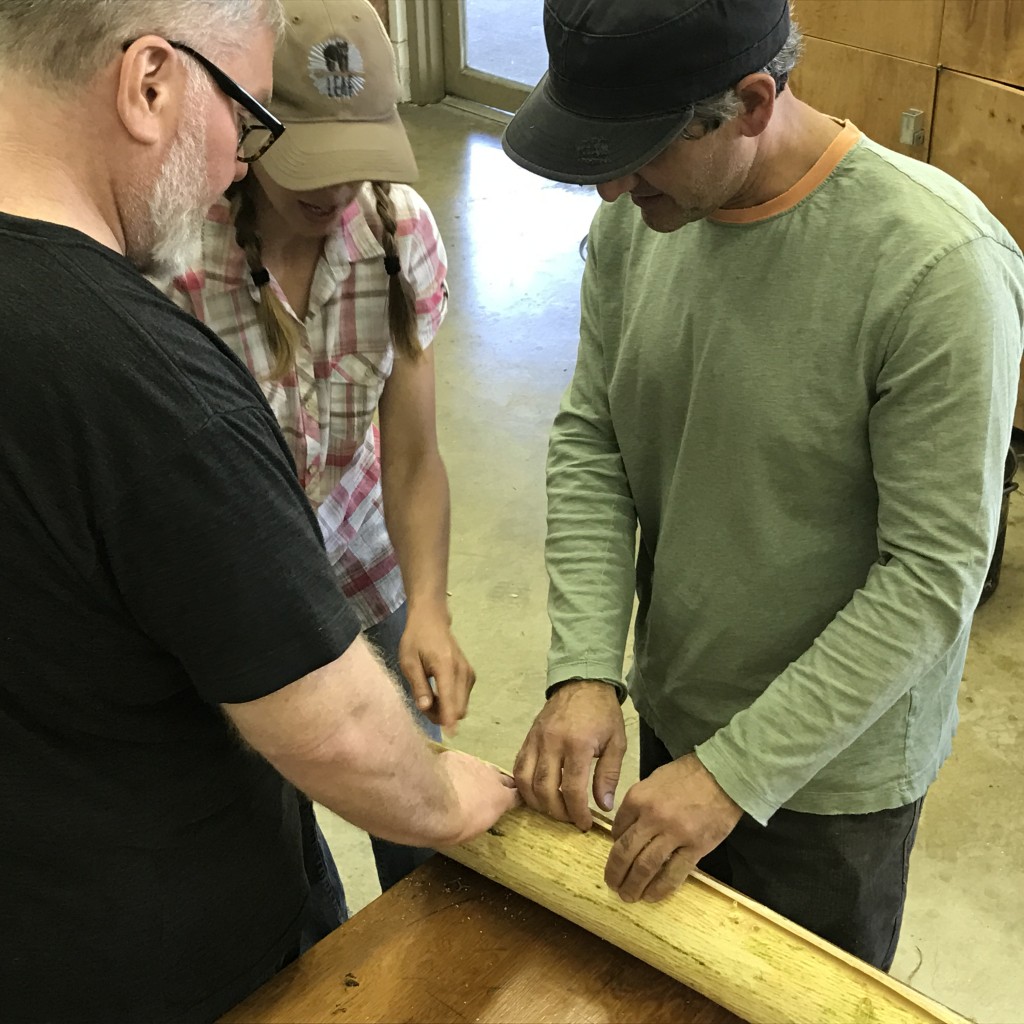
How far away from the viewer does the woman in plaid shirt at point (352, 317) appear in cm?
146

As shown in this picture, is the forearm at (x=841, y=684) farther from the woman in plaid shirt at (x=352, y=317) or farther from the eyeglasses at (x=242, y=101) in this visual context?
the eyeglasses at (x=242, y=101)

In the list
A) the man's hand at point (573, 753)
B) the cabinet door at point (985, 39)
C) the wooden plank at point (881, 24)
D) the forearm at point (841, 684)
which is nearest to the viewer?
the forearm at point (841, 684)

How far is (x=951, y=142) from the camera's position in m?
3.11

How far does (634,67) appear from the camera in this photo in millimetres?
1135

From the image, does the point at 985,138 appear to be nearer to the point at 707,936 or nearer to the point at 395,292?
the point at 395,292

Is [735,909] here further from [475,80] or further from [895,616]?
[475,80]

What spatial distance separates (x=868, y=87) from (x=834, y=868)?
Answer: 246cm

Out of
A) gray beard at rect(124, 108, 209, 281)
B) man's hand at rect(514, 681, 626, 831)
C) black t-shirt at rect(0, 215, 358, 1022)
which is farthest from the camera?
man's hand at rect(514, 681, 626, 831)

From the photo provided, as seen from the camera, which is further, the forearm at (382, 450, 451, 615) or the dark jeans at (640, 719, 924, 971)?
the forearm at (382, 450, 451, 615)

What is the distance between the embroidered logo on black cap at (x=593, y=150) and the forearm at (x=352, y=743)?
0.53 metres

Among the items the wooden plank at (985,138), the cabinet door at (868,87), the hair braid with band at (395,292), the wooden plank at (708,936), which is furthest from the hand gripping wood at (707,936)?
the cabinet door at (868,87)

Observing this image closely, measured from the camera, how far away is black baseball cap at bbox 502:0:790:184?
111 centimetres

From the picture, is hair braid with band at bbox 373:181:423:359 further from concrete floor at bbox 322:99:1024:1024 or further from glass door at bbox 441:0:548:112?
glass door at bbox 441:0:548:112

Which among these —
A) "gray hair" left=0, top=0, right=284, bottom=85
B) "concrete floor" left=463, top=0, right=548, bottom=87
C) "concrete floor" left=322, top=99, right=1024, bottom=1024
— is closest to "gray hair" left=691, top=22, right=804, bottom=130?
"gray hair" left=0, top=0, right=284, bottom=85
